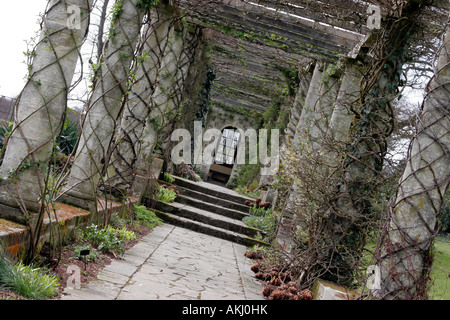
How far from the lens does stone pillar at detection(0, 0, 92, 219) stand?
9.93 ft

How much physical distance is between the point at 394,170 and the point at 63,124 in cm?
325

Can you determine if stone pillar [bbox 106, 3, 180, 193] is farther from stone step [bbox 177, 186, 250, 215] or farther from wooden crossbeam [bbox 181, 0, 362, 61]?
stone step [bbox 177, 186, 250, 215]

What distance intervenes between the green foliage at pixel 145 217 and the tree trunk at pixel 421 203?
4.64 metres

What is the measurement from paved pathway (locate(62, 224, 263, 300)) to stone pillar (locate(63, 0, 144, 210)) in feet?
3.86

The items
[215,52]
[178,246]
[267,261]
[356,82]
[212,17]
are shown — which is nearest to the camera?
[267,261]

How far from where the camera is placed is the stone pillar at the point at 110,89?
15.3ft

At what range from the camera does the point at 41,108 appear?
123 inches

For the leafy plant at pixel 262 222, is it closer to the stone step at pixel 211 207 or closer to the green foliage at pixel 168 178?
the stone step at pixel 211 207

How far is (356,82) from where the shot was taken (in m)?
6.92

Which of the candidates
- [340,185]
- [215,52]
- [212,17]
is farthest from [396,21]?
[215,52]

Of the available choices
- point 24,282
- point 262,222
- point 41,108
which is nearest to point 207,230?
point 262,222

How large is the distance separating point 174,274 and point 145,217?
274 cm
